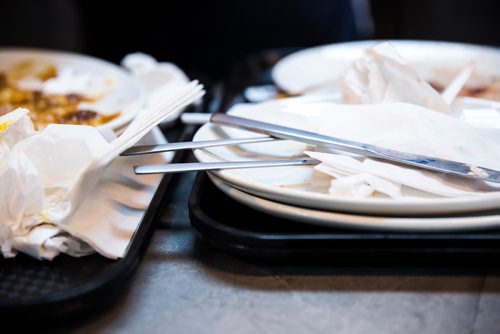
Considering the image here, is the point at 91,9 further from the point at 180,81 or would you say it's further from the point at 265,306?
the point at 265,306

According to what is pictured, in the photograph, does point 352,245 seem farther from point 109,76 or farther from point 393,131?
point 109,76

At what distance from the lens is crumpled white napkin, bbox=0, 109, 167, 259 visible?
0.57m

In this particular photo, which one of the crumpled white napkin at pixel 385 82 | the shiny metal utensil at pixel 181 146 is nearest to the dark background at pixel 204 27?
the crumpled white napkin at pixel 385 82

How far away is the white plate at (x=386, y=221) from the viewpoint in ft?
1.85

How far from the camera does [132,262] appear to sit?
57cm

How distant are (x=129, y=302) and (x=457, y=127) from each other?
1.55ft

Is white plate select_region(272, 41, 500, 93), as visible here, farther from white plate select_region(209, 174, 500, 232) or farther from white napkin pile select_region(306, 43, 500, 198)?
white plate select_region(209, 174, 500, 232)

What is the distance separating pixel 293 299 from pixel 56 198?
11.6 inches

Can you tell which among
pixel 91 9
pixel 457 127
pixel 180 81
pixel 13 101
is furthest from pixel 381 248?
pixel 91 9

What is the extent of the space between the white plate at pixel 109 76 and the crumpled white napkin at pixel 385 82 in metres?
0.35

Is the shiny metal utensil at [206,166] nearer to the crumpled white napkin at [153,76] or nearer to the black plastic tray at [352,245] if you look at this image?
the black plastic tray at [352,245]

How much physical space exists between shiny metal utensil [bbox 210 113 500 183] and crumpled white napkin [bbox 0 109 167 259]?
0.57 ft

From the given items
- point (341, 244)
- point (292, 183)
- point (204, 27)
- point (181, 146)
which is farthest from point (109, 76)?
point (204, 27)

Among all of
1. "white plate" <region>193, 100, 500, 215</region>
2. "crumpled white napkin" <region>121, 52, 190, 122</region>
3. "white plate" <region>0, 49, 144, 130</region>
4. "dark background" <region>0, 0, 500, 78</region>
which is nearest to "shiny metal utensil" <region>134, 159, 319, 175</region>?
"white plate" <region>193, 100, 500, 215</region>
